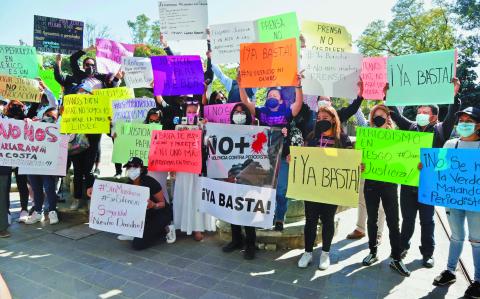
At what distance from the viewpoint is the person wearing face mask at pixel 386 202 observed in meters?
4.38

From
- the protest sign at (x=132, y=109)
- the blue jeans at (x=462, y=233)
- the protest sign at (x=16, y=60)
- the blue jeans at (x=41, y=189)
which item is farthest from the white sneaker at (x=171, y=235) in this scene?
the protest sign at (x=16, y=60)

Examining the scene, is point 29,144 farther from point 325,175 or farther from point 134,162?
point 325,175

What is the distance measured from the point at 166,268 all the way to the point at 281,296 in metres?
1.55

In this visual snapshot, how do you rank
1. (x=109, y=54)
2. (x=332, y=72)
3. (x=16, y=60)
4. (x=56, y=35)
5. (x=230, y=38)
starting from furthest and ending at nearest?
(x=109, y=54)
(x=56, y=35)
(x=16, y=60)
(x=230, y=38)
(x=332, y=72)

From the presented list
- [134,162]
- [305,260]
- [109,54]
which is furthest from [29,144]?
[305,260]

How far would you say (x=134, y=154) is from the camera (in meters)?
5.69

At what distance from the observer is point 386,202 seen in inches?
174

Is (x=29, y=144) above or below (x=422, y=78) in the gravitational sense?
below

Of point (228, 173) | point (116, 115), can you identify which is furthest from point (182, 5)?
point (228, 173)

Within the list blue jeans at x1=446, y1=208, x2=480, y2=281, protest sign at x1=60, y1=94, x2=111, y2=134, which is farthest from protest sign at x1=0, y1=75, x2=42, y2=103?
blue jeans at x1=446, y1=208, x2=480, y2=281

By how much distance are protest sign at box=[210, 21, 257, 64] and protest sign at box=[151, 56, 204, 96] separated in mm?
524

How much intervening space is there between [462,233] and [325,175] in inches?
63.4

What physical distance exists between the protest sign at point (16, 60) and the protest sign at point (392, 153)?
5.81m

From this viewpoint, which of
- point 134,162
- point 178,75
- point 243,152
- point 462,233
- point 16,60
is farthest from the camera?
point 16,60
